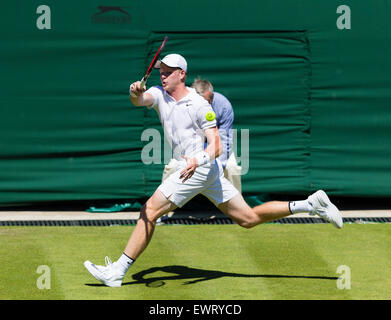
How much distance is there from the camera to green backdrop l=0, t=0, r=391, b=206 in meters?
10.5

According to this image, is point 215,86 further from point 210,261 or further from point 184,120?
point 184,120

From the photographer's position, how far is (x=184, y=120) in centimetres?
686

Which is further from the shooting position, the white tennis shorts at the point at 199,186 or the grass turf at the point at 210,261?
the white tennis shorts at the point at 199,186

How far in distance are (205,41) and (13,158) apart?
2867 millimetres

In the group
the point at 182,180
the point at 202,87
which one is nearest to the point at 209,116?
the point at 182,180

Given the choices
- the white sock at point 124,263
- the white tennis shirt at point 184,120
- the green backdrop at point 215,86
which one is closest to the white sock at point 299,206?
the white tennis shirt at point 184,120

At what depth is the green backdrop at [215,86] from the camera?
34.4ft

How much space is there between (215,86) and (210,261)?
3.33 meters

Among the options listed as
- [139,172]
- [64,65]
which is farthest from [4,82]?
[139,172]

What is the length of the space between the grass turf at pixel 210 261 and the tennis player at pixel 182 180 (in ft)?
1.28

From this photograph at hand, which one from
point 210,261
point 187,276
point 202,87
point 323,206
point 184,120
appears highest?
point 202,87

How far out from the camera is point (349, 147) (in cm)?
1070

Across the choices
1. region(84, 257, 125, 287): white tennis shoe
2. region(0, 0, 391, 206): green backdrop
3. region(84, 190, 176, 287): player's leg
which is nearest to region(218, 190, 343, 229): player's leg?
region(84, 190, 176, 287): player's leg

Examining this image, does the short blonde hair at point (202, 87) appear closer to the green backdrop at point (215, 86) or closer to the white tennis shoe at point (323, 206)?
the green backdrop at point (215, 86)
